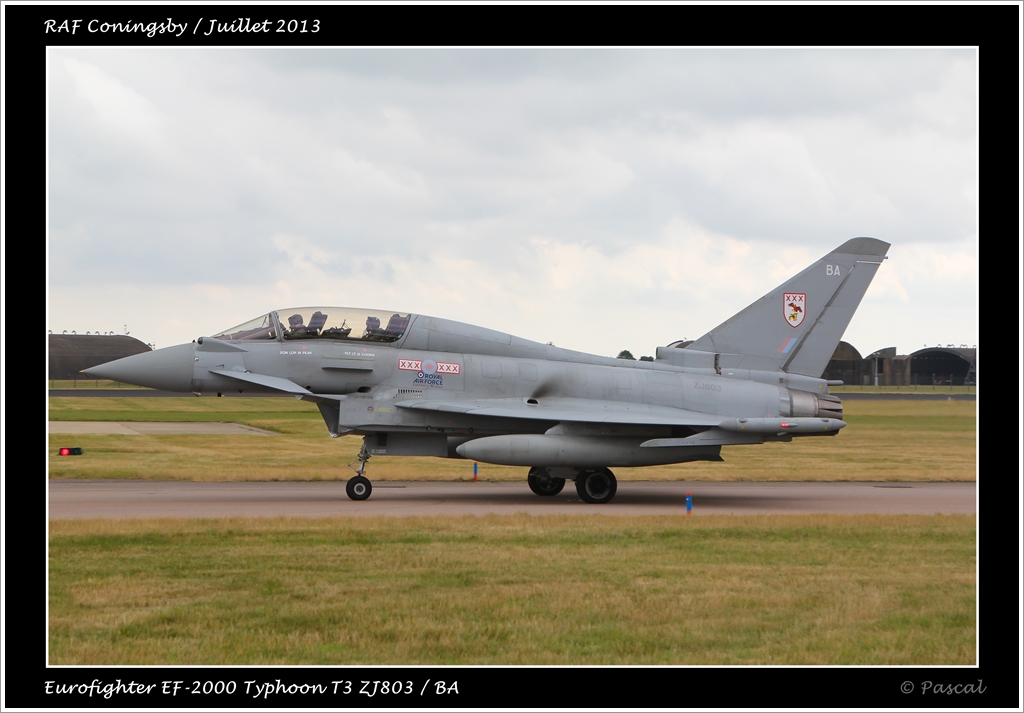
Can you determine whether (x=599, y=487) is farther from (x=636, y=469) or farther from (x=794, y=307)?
(x=636, y=469)

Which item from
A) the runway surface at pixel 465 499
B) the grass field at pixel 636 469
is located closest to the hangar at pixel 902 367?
the grass field at pixel 636 469

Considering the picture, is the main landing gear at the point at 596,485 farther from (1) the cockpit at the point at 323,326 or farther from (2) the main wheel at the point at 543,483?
(1) the cockpit at the point at 323,326

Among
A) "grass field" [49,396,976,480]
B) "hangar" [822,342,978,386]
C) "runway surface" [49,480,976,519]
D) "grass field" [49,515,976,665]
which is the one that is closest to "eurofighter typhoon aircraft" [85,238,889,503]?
"runway surface" [49,480,976,519]

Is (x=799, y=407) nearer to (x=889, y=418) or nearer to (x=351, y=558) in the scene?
(x=351, y=558)

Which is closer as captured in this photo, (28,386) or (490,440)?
(28,386)

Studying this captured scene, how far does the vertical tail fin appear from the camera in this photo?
63.8 feet

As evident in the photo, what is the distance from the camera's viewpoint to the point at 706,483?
22094 millimetres

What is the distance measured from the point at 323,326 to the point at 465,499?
13.8 ft

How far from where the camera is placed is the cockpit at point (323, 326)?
57.1 feet

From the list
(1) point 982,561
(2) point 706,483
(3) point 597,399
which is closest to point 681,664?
(1) point 982,561

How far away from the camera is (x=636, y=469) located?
2553cm

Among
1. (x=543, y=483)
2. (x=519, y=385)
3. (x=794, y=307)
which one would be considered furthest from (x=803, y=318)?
(x=543, y=483)

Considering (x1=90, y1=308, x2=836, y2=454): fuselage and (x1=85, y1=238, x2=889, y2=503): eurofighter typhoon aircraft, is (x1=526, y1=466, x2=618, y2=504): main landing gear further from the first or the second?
(x1=90, y1=308, x2=836, y2=454): fuselage

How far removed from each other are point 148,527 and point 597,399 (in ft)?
28.7
